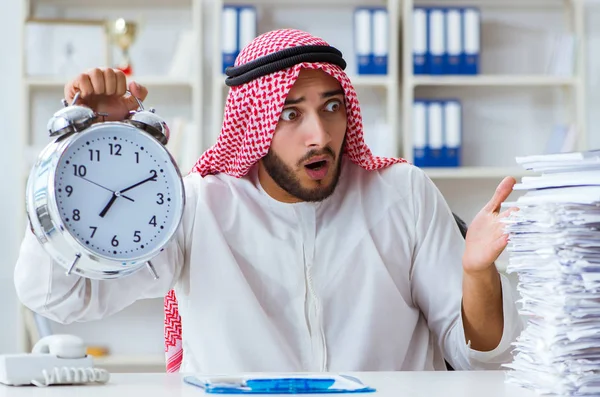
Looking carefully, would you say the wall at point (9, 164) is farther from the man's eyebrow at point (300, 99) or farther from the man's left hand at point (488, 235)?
the man's left hand at point (488, 235)

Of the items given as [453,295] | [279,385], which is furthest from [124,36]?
[279,385]

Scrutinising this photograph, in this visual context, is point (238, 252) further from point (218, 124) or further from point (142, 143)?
point (218, 124)

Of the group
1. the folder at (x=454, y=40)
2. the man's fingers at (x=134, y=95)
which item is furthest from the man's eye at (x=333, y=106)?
the folder at (x=454, y=40)

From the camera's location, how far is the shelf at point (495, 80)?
4078 millimetres

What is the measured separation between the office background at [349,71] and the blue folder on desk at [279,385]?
2.85 metres

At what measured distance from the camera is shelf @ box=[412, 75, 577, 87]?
408cm

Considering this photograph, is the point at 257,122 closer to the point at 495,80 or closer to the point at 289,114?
the point at 289,114

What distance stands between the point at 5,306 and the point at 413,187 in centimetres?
281

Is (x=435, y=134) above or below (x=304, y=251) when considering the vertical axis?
above

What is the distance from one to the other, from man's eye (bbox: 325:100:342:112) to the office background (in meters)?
2.12

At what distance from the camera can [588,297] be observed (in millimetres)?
1198

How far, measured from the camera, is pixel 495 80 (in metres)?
4.12

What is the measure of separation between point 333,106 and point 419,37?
2161 millimetres

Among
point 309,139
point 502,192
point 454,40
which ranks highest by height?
point 454,40
